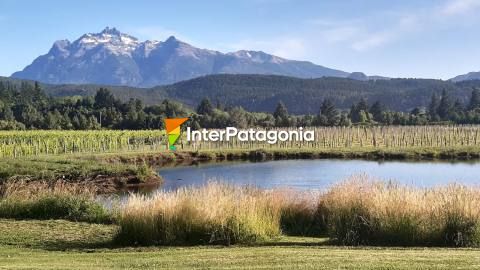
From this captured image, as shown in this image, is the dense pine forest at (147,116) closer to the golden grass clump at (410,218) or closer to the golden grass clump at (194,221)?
the golden grass clump at (194,221)

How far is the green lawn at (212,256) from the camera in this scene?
7812 mm

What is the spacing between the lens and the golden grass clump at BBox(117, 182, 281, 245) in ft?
35.1

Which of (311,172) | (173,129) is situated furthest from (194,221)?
(173,129)

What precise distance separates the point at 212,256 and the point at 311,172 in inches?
1058

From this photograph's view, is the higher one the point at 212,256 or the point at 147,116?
the point at 147,116

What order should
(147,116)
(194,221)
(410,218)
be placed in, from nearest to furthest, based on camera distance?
(410,218) → (194,221) → (147,116)

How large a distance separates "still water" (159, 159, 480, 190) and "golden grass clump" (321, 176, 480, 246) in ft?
53.3

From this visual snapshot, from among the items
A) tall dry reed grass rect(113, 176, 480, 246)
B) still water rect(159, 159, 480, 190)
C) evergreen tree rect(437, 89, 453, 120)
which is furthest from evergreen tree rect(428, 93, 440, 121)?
tall dry reed grass rect(113, 176, 480, 246)

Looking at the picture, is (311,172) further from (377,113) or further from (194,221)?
(377,113)

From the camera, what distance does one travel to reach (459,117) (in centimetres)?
8481

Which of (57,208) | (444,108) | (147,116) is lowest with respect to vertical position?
(57,208)

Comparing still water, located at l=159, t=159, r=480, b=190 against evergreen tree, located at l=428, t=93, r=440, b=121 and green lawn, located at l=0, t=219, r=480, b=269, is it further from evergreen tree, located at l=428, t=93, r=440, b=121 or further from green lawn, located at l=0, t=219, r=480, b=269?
evergreen tree, located at l=428, t=93, r=440, b=121

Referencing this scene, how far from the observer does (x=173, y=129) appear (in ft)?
209

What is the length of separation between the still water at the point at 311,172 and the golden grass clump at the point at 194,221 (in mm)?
15963
